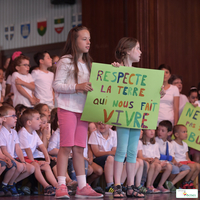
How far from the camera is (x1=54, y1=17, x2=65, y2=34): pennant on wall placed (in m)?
8.72

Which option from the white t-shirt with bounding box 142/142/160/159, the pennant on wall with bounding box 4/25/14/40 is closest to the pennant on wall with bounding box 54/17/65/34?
the pennant on wall with bounding box 4/25/14/40

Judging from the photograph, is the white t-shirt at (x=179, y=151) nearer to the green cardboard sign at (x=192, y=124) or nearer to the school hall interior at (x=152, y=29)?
the green cardboard sign at (x=192, y=124)

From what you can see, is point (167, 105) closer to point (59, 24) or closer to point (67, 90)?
point (67, 90)

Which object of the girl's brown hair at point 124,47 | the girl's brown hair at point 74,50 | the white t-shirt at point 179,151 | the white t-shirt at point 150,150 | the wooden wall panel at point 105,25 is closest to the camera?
the girl's brown hair at point 74,50

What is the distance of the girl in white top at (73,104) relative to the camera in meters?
2.82

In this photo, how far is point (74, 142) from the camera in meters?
2.87

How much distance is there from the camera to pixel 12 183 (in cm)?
354

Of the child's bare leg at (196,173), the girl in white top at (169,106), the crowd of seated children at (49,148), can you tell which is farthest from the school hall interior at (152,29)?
the child's bare leg at (196,173)

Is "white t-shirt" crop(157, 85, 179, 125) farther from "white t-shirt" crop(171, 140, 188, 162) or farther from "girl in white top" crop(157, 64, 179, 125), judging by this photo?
"white t-shirt" crop(171, 140, 188, 162)

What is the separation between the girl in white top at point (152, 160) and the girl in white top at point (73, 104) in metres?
1.51

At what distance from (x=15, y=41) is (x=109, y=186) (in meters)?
6.43

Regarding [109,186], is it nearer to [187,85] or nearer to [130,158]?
[130,158]

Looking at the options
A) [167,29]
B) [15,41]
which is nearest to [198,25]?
[167,29]

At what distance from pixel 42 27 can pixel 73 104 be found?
645 centimetres
